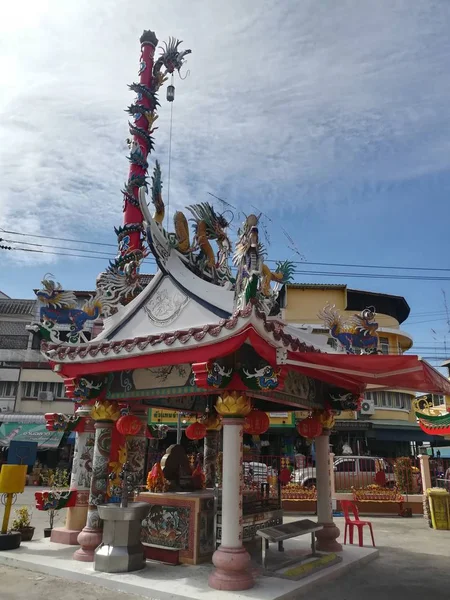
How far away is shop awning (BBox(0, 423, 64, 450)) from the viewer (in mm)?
26641

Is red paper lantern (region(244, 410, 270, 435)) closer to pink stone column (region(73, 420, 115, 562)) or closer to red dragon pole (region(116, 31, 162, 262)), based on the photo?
pink stone column (region(73, 420, 115, 562))

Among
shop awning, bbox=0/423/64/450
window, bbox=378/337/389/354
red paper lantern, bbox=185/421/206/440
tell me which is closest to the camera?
red paper lantern, bbox=185/421/206/440

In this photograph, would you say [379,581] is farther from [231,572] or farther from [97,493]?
[97,493]

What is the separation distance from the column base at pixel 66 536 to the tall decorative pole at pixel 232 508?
13.2ft

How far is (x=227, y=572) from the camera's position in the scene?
21.5 ft

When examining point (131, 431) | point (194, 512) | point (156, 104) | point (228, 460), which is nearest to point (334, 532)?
point (194, 512)

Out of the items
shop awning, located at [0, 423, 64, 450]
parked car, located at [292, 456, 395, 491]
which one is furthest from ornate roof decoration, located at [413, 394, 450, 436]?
shop awning, located at [0, 423, 64, 450]

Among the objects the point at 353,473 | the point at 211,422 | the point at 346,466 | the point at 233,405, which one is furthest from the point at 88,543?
the point at 346,466

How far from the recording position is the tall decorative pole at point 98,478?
8117 mm

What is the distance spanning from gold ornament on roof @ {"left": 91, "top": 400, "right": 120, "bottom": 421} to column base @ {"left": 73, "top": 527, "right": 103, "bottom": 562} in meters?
1.86

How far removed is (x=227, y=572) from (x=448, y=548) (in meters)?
6.61

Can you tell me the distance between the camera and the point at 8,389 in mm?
30344

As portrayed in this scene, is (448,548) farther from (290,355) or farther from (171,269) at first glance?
(171,269)

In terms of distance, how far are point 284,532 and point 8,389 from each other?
2695 cm
